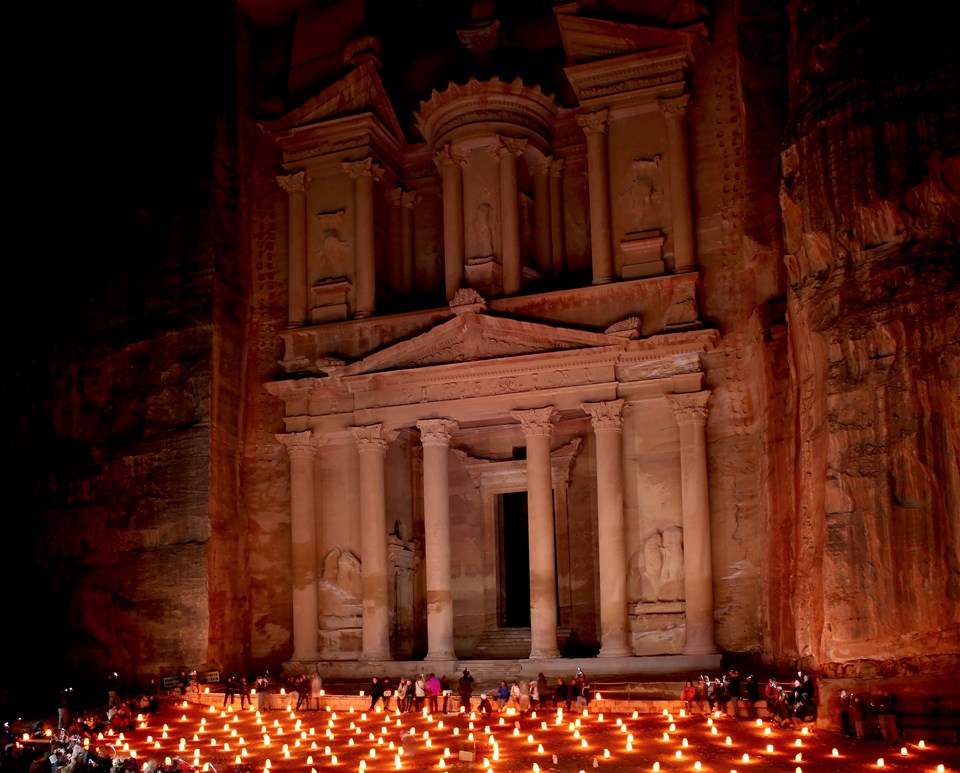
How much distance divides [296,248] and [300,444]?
5377 mm

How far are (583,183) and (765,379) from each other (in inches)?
332

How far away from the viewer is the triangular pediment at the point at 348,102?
2953cm

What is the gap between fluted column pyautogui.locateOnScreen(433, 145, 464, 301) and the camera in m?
28.5

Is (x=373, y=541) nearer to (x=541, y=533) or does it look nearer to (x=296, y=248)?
(x=541, y=533)

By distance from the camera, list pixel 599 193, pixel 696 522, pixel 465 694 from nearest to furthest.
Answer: pixel 465 694
pixel 696 522
pixel 599 193

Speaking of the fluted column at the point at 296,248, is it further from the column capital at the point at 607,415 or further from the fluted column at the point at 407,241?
the column capital at the point at 607,415

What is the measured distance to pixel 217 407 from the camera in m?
28.4

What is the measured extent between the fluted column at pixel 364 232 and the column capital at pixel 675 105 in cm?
A: 784

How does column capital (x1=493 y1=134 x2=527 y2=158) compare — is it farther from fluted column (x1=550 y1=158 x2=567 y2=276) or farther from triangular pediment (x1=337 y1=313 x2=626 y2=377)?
triangular pediment (x1=337 y1=313 x2=626 y2=377)

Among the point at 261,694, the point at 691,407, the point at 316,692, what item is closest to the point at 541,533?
the point at 691,407

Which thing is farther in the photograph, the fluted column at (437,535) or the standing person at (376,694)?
the fluted column at (437,535)

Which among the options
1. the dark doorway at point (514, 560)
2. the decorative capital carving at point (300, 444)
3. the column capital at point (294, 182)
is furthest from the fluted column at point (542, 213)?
the decorative capital carving at point (300, 444)

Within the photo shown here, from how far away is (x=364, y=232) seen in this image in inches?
1163

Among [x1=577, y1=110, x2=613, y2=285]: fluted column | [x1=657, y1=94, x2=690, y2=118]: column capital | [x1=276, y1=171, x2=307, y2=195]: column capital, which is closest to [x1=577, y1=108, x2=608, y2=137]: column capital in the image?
[x1=577, y1=110, x2=613, y2=285]: fluted column
